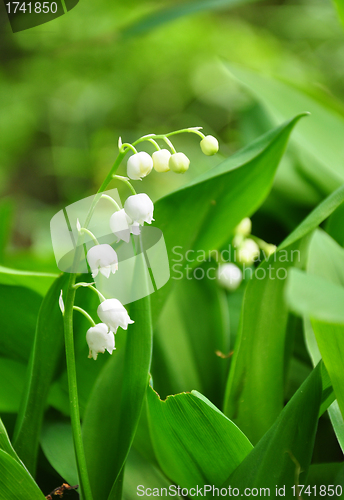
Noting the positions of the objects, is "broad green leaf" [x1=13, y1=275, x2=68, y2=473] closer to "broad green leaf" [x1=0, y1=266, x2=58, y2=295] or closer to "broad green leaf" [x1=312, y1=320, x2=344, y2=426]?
"broad green leaf" [x1=0, y1=266, x2=58, y2=295]

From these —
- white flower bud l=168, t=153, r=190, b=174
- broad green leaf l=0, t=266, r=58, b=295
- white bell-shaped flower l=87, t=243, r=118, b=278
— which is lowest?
broad green leaf l=0, t=266, r=58, b=295

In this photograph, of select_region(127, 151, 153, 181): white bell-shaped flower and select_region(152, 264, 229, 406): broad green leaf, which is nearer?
select_region(127, 151, 153, 181): white bell-shaped flower

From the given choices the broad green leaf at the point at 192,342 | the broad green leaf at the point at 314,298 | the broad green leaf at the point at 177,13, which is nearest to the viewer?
the broad green leaf at the point at 314,298

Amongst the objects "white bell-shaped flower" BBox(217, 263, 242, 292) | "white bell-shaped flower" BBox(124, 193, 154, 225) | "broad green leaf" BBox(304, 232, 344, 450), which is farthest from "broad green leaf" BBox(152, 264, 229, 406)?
"white bell-shaped flower" BBox(124, 193, 154, 225)

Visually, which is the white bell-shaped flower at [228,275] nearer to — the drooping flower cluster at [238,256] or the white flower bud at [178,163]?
the drooping flower cluster at [238,256]

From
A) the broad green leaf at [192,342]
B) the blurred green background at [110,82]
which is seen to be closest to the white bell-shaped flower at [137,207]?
the broad green leaf at [192,342]

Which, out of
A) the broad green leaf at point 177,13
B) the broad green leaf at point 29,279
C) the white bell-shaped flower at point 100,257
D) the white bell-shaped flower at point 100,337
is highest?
the broad green leaf at point 177,13
